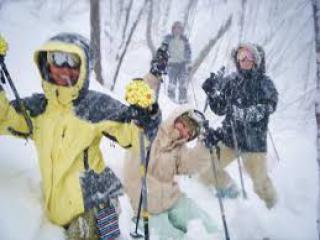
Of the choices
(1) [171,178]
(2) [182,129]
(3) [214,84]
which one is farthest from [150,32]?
(1) [171,178]

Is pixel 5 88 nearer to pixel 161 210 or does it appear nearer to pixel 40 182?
pixel 40 182

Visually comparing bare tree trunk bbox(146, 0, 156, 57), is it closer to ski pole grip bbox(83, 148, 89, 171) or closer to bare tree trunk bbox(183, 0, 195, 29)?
bare tree trunk bbox(183, 0, 195, 29)

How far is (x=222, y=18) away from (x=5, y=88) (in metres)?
1.31

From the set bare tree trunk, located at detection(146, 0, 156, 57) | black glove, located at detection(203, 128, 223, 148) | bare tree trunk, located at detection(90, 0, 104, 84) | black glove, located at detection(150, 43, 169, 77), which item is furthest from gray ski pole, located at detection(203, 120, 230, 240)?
bare tree trunk, located at detection(90, 0, 104, 84)

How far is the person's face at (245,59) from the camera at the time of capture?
10.2 feet

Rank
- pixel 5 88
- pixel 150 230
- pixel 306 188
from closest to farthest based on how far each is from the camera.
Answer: pixel 5 88 < pixel 150 230 < pixel 306 188

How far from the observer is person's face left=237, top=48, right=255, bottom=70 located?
311 centimetres

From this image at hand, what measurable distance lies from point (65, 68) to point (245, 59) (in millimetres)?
1067

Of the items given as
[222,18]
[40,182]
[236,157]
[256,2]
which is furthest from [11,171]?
[256,2]

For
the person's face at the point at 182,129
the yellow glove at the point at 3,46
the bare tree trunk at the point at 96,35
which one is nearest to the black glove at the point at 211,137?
the person's face at the point at 182,129

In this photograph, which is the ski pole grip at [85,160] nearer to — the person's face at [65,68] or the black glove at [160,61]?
the person's face at [65,68]

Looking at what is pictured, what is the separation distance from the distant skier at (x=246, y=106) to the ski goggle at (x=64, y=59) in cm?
81

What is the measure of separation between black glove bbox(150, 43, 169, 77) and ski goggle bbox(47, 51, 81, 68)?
19.4 inches

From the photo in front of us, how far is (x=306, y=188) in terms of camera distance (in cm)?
307
